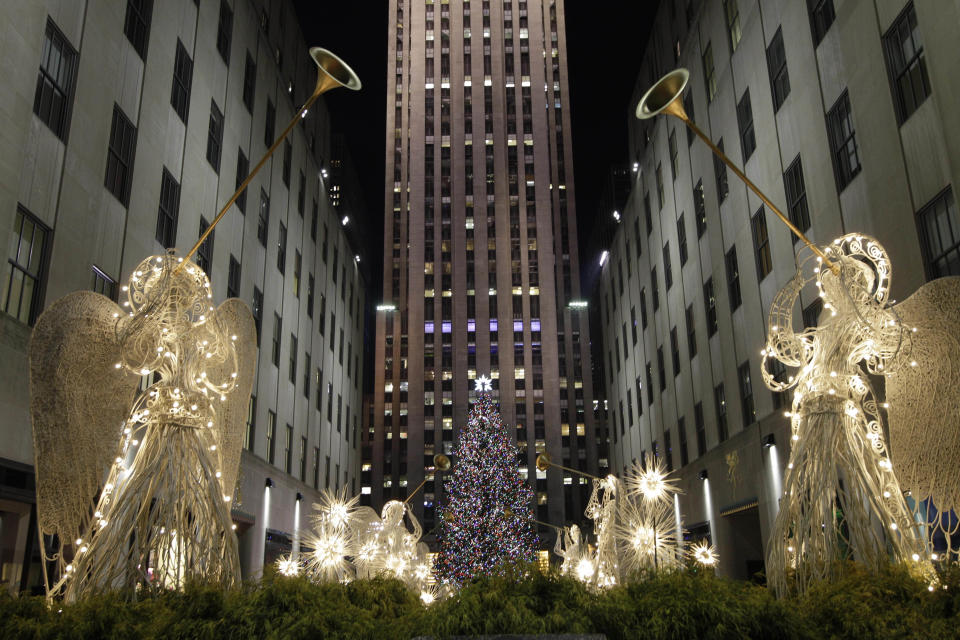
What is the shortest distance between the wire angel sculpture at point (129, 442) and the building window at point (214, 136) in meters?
15.1

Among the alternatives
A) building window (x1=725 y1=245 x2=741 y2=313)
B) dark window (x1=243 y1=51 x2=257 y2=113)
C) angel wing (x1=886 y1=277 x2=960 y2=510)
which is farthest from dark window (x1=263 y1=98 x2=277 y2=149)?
angel wing (x1=886 y1=277 x2=960 y2=510)

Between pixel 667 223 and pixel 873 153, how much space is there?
Result: 19.9 m

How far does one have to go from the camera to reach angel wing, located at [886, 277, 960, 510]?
1180 centimetres

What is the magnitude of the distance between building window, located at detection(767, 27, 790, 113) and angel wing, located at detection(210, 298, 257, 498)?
57.3ft

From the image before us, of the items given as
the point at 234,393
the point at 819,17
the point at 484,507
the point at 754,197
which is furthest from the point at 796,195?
the point at 484,507

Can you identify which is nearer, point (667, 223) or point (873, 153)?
point (873, 153)

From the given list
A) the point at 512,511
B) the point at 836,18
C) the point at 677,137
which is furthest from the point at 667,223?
the point at 512,511

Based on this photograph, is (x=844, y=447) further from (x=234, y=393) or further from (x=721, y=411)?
(x=721, y=411)

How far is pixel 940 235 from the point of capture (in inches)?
603

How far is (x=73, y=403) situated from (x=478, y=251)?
6850 centimetres

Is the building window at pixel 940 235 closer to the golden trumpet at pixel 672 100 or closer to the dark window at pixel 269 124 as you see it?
the golden trumpet at pixel 672 100

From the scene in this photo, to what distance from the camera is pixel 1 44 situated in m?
14.4

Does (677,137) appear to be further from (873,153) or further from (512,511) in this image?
(512,511)

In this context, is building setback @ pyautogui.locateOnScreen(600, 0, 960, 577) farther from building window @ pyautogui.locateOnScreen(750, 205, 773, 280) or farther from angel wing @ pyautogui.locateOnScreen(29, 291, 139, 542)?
angel wing @ pyautogui.locateOnScreen(29, 291, 139, 542)
